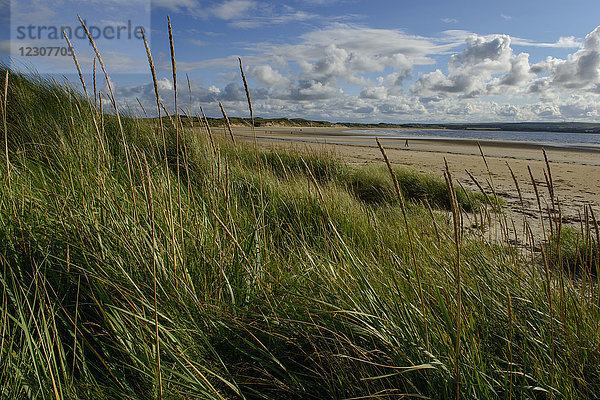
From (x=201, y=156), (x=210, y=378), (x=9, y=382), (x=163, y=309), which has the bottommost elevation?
(x=210, y=378)

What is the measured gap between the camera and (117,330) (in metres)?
1.47

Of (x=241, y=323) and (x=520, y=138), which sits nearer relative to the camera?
(x=241, y=323)

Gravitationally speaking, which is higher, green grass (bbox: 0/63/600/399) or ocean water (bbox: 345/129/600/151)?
ocean water (bbox: 345/129/600/151)

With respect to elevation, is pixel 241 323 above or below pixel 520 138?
below

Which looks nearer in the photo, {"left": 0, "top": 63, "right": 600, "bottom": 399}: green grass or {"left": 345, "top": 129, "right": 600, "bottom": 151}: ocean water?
{"left": 0, "top": 63, "right": 600, "bottom": 399}: green grass

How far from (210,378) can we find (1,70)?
7.96 meters

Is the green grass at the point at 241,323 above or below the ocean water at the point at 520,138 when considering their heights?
below

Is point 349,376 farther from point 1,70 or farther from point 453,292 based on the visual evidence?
point 1,70

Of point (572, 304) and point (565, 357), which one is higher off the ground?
point (572, 304)

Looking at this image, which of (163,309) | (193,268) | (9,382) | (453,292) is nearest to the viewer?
(9,382)

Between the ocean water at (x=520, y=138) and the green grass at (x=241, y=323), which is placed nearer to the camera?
the green grass at (x=241, y=323)

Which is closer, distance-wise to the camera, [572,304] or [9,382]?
[9,382]

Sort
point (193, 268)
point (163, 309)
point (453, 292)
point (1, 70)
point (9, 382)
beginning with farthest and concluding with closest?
point (1, 70) → point (193, 268) → point (453, 292) → point (163, 309) → point (9, 382)

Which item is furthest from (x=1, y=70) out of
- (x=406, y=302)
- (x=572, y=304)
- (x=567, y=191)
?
(x=567, y=191)
